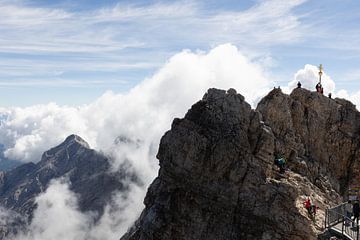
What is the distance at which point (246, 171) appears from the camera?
49219 millimetres

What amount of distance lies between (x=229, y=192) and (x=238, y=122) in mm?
8472

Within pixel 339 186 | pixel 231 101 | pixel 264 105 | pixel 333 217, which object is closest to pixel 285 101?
pixel 264 105

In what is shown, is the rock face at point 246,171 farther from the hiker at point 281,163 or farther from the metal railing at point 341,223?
the metal railing at point 341,223

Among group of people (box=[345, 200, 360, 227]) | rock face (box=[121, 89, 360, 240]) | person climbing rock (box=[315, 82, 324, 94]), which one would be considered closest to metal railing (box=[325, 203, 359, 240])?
group of people (box=[345, 200, 360, 227])

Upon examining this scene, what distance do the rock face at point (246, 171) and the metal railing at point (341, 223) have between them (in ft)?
5.14

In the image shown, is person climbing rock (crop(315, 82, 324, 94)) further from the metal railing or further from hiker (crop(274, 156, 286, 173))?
the metal railing

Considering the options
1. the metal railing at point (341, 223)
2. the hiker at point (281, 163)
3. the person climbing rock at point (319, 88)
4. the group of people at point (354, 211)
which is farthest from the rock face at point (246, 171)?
the person climbing rock at point (319, 88)

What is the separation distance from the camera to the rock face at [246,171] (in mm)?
46781

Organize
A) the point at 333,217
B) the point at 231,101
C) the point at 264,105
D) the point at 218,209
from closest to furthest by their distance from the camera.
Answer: the point at 333,217 → the point at 218,209 → the point at 231,101 → the point at 264,105

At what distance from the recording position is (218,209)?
160ft

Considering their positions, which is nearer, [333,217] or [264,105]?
[333,217]

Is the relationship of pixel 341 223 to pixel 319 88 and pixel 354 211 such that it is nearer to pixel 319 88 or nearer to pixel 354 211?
pixel 354 211

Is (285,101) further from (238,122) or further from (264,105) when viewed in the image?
(238,122)

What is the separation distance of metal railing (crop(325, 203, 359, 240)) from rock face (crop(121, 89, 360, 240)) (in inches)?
61.6
